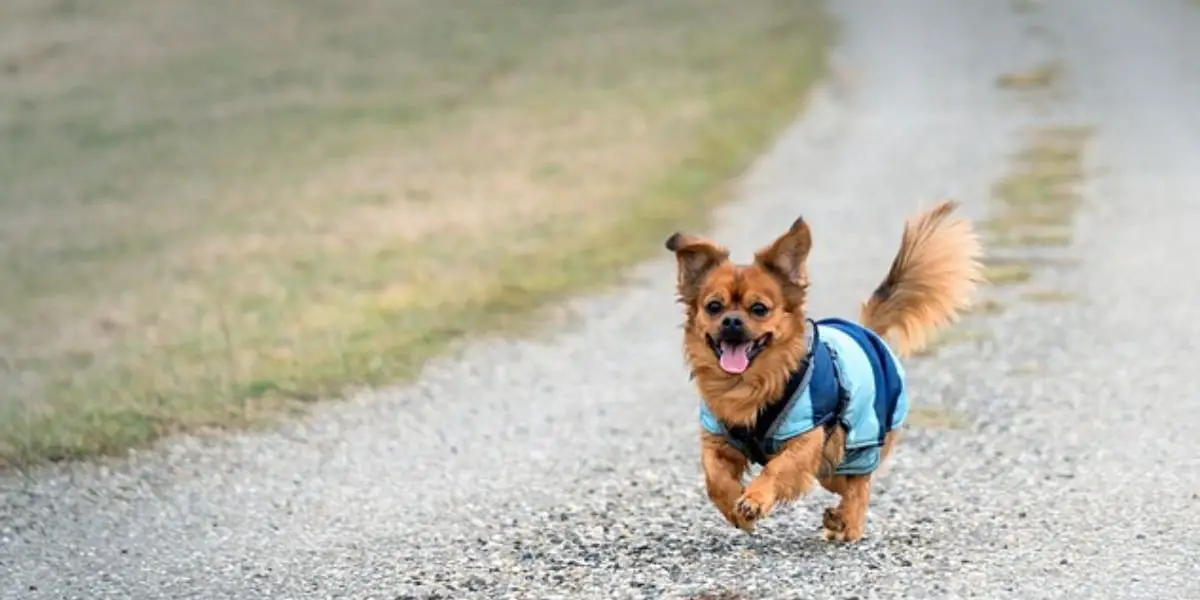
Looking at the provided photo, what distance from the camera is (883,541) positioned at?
6691 millimetres

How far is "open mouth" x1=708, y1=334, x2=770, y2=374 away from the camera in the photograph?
6.10m

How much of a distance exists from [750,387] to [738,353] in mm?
151

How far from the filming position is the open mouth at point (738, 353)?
610 centimetres

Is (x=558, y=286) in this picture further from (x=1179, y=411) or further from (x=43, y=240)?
(x=43, y=240)

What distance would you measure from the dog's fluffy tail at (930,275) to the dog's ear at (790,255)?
1096 millimetres

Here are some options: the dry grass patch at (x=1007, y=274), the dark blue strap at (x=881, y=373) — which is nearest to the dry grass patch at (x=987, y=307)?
the dry grass patch at (x=1007, y=274)

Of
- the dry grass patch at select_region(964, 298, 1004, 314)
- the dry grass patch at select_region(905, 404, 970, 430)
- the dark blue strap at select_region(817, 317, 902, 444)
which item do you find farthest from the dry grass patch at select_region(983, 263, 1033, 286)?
the dark blue strap at select_region(817, 317, 902, 444)

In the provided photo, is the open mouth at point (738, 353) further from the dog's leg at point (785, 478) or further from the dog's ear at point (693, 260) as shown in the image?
the dog's leg at point (785, 478)

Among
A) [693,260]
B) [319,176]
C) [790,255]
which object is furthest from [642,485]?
[319,176]

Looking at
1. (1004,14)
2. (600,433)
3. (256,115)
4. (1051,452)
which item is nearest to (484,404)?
(600,433)

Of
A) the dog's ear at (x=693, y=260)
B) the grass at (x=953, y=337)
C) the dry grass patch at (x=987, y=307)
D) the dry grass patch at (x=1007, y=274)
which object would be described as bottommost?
the grass at (x=953, y=337)

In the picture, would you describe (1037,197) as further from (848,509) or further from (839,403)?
(839,403)

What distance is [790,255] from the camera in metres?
6.20

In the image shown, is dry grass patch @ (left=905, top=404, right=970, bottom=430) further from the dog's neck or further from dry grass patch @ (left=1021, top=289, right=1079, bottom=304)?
dry grass patch @ (left=1021, top=289, right=1079, bottom=304)
